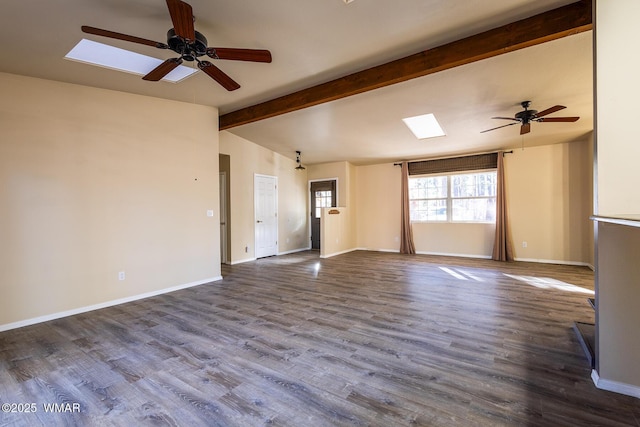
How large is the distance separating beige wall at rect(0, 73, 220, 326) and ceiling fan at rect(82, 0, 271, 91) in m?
1.49

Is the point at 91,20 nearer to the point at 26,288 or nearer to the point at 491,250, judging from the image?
the point at 26,288

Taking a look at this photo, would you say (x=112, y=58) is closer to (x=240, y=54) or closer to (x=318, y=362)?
(x=240, y=54)

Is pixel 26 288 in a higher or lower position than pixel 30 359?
higher

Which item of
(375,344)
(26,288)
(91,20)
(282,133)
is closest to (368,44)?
(91,20)

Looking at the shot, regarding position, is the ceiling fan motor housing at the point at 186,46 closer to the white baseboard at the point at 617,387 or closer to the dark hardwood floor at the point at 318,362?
the dark hardwood floor at the point at 318,362

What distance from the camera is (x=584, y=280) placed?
4582 millimetres

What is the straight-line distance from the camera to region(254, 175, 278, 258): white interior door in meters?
6.98

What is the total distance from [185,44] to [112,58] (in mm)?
1533

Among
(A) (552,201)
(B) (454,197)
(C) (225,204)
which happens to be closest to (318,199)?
(C) (225,204)

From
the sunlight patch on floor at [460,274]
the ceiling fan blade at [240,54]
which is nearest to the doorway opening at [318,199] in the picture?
the sunlight patch on floor at [460,274]

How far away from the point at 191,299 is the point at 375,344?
2634 millimetres

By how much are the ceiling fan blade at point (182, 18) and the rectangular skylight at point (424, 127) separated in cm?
401

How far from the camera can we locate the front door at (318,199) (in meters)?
8.23

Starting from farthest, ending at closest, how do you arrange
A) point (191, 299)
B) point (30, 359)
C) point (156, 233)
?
point (156, 233), point (191, 299), point (30, 359)
